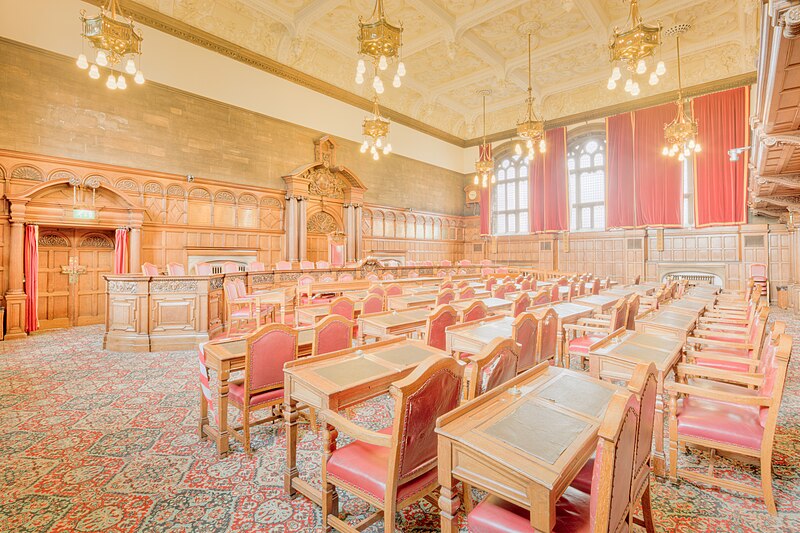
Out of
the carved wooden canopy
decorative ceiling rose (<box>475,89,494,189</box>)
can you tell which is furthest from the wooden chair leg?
the carved wooden canopy

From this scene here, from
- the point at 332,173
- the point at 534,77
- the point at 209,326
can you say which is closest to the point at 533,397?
the point at 209,326

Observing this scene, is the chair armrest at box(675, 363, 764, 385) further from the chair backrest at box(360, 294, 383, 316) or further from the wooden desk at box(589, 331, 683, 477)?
the chair backrest at box(360, 294, 383, 316)

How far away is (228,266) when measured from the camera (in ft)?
31.7

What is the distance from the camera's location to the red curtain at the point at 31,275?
25.0 feet

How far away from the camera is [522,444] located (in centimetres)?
136

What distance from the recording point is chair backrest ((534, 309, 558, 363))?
11.9ft

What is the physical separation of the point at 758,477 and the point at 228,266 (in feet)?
33.1

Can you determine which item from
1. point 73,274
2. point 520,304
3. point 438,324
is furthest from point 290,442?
point 73,274

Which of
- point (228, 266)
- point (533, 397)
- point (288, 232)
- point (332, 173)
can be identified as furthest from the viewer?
point (332, 173)

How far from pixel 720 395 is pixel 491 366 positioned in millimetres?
1547

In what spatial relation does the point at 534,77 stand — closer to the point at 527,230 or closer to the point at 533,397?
the point at 527,230

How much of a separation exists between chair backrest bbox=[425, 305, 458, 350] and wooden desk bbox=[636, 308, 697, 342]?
1851mm

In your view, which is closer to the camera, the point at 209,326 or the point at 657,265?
the point at 209,326

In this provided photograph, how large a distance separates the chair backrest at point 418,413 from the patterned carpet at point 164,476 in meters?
0.63
